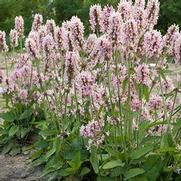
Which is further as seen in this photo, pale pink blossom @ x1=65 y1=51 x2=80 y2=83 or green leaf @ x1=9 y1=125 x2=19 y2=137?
green leaf @ x1=9 y1=125 x2=19 y2=137

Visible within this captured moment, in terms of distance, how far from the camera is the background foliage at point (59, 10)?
480 inches

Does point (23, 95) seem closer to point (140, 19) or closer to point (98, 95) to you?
point (98, 95)

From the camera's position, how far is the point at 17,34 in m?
5.06

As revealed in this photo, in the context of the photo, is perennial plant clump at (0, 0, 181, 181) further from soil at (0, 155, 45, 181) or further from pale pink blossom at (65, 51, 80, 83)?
soil at (0, 155, 45, 181)

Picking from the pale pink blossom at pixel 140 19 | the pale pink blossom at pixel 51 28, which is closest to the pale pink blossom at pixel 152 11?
the pale pink blossom at pixel 140 19

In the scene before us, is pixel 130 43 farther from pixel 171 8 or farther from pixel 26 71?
pixel 171 8

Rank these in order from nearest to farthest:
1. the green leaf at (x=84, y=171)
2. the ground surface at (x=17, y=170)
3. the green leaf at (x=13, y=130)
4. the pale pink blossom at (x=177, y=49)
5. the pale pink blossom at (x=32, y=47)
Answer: the pale pink blossom at (x=177, y=49) → the green leaf at (x=84, y=171) → the pale pink blossom at (x=32, y=47) → the ground surface at (x=17, y=170) → the green leaf at (x=13, y=130)

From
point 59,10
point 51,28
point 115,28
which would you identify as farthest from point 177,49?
point 59,10

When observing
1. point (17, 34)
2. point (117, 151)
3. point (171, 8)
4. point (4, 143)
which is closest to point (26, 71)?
point (17, 34)

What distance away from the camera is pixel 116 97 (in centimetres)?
389

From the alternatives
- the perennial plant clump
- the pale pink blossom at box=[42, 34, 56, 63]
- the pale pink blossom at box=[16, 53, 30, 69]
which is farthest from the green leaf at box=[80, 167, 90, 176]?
the pale pink blossom at box=[16, 53, 30, 69]

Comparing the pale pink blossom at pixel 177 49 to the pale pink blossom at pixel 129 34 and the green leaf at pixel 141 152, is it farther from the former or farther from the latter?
the green leaf at pixel 141 152

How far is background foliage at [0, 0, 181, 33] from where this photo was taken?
12.2 meters

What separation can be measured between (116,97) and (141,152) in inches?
16.7
